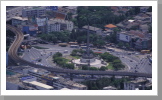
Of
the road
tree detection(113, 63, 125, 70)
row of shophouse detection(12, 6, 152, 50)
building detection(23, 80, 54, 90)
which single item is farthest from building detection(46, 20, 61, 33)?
building detection(23, 80, 54, 90)

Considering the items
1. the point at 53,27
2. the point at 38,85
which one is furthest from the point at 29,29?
the point at 38,85

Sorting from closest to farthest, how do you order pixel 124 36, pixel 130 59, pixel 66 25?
pixel 130 59
pixel 124 36
pixel 66 25

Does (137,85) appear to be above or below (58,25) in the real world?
below

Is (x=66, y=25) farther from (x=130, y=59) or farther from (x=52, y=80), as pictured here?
(x=52, y=80)

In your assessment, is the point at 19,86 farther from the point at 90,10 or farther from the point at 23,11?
the point at 90,10

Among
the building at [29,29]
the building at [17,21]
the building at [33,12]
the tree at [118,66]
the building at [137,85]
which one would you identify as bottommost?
the building at [137,85]

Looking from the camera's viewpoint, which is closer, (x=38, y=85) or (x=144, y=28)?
(x=38, y=85)

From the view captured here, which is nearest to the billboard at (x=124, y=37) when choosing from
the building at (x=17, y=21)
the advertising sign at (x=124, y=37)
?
the advertising sign at (x=124, y=37)

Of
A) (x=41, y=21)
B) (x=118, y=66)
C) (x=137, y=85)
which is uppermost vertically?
(x=41, y=21)

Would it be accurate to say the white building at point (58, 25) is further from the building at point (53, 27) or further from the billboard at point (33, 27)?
the billboard at point (33, 27)

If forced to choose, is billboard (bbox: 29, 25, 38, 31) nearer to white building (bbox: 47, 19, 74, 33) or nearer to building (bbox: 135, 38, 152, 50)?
white building (bbox: 47, 19, 74, 33)

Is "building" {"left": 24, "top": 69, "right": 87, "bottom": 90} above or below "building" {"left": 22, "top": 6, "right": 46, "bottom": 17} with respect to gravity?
below
